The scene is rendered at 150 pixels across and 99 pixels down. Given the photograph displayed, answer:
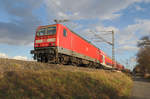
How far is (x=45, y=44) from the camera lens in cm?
1196

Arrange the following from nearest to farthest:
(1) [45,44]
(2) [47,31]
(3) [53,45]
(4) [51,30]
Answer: (3) [53,45] → (1) [45,44] → (4) [51,30] → (2) [47,31]

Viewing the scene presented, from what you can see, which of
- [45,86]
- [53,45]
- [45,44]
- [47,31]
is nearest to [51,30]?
[47,31]

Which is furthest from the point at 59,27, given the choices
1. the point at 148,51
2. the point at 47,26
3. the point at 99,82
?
the point at 148,51

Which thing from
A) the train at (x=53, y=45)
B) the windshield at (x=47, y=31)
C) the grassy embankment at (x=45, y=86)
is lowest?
the grassy embankment at (x=45, y=86)

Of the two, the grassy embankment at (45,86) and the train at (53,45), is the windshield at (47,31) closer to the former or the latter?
the train at (53,45)

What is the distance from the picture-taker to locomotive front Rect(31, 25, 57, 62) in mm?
11527

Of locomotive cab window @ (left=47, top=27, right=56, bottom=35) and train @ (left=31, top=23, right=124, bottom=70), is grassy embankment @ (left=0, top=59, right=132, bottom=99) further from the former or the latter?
locomotive cab window @ (left=47, top=27, right=56, bottom=35)

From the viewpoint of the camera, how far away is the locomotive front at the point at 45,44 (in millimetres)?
11527

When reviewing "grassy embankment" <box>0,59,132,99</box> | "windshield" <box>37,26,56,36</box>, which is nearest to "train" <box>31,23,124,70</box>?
"windshield" <box>37,26,56,36</box>

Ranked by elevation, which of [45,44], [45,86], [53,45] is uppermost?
[45,44]

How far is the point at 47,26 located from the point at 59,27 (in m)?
1.35

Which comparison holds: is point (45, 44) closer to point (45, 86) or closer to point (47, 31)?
point (47, 31)

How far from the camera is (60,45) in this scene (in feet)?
39.1

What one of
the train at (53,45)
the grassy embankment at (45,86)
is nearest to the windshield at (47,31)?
the train at (53,45)
